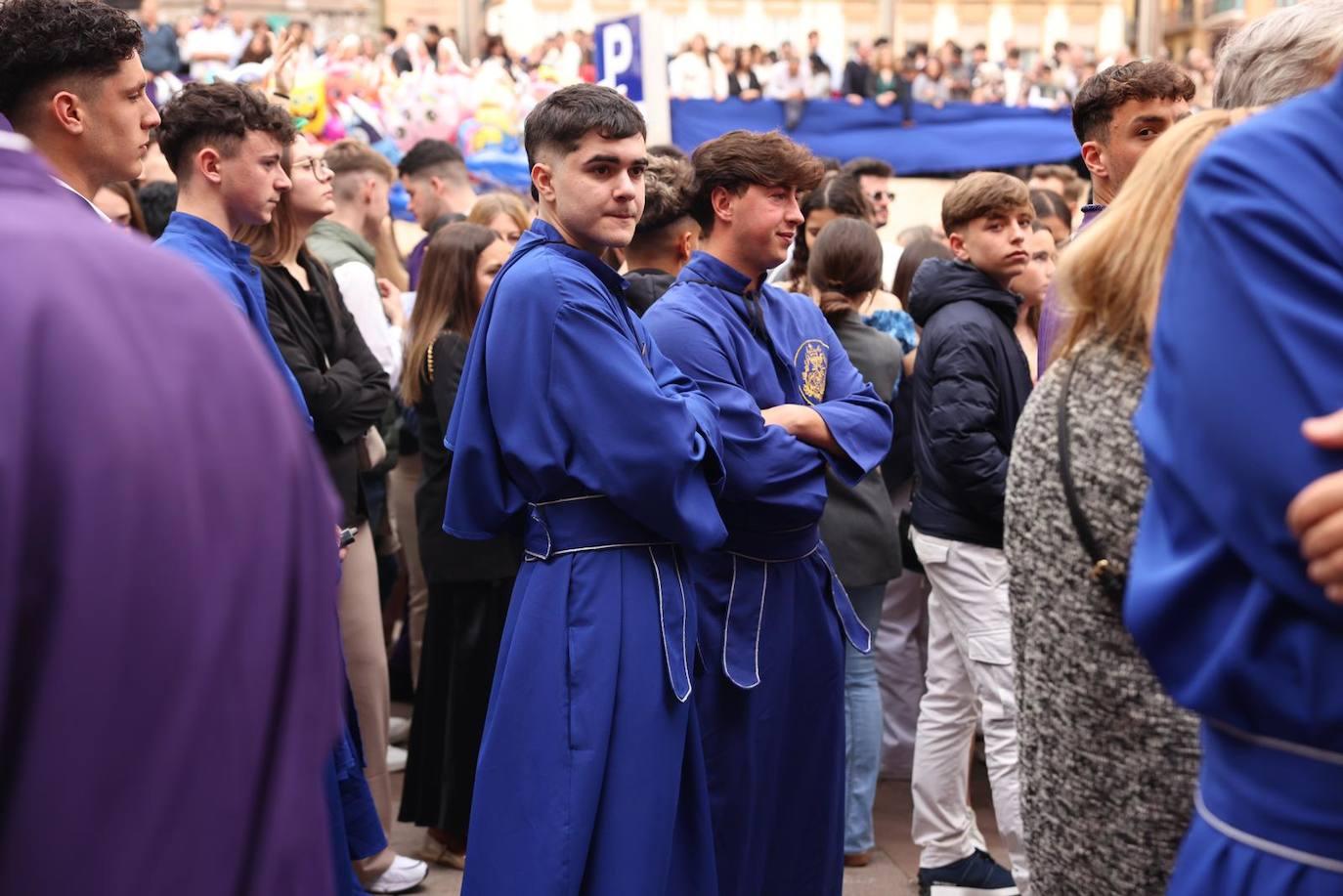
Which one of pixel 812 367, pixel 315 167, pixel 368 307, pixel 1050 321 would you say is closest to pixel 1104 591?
pixel 1050 321

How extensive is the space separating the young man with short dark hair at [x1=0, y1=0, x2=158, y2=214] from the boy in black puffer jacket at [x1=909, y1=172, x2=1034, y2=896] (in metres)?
2.26

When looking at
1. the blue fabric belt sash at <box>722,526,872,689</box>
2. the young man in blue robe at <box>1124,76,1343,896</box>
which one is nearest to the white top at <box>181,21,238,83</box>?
the blue fabric belt sash at <box>722,526,872,689</box>

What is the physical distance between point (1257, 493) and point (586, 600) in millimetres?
1852

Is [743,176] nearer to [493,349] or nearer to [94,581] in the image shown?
[493,349]

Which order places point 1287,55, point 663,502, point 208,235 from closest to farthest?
point 1287,55, point 663,502, point 208,235

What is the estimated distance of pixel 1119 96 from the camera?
334 cm

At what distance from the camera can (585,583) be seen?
3.10 metres

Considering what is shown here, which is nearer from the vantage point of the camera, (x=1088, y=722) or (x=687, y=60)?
(x=1088, y=722)

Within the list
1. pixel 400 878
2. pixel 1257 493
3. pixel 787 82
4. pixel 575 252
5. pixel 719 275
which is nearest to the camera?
pixel 1257 493

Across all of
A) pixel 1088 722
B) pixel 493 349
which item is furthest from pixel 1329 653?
pixel 493 349

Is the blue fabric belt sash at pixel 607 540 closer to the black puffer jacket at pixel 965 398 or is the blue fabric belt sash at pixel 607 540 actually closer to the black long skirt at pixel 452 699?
the black puffer jacket at pixel 965 398

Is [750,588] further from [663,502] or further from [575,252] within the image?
[575,252]

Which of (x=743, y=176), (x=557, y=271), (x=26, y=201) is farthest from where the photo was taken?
(x=743, y=176)

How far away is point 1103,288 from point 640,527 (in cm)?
137
